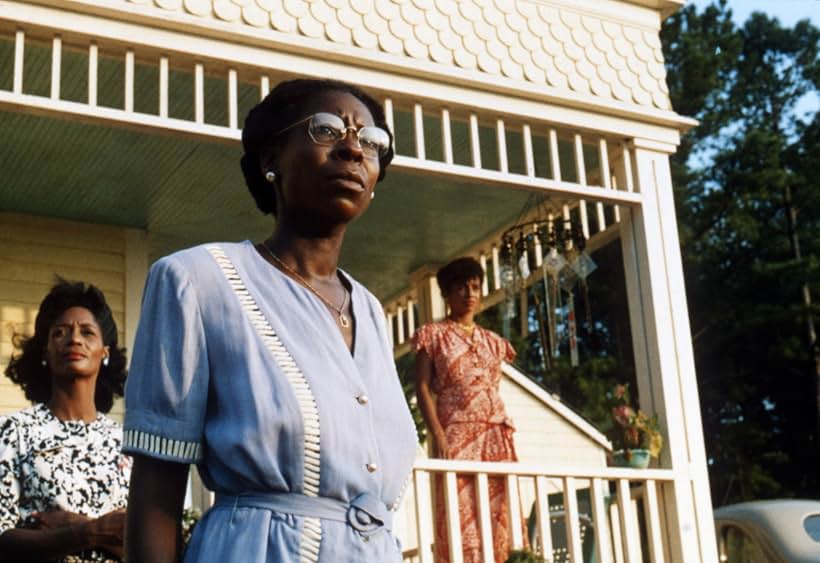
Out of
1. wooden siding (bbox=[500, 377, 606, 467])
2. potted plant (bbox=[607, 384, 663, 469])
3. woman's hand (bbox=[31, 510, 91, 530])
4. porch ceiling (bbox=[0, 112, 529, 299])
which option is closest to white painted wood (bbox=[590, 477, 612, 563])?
potted plant (bbox=[607, 384, 663, 469])

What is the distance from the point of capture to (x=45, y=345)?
3982 mm

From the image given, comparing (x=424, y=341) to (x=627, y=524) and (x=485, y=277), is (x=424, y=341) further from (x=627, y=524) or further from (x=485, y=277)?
(x=485, y=277)

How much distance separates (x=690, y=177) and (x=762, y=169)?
1.89m

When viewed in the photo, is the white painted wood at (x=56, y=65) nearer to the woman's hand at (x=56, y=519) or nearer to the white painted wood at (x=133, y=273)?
the woman's hand at (x=56, y=519)

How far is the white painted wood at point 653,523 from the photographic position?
6.24 metres

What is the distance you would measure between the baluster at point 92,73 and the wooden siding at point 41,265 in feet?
7.82

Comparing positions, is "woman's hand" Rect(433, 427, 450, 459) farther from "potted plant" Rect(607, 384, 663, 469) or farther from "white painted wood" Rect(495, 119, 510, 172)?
"white painted wood" Rect(495, 119, 510, 172)

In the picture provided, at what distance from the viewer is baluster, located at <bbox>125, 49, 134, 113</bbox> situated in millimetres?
5246

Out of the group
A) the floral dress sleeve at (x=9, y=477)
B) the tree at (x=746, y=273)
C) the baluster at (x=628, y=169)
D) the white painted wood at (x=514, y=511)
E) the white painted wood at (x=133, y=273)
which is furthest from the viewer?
the tree at (x=746, y=273)

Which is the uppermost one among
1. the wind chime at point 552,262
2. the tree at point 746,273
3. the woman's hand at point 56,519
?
the tree at point 746,273

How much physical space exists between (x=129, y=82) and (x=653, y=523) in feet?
11.1

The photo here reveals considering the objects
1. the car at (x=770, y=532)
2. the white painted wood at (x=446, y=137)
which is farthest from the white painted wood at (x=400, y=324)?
the white painted wood at (x=446, y=137)

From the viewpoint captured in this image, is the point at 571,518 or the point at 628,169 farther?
the point at 628,169

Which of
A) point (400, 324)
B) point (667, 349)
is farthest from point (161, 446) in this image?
point (400, 324)
